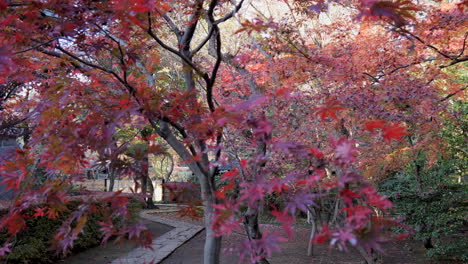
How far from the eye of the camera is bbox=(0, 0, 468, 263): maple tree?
1.95 metres

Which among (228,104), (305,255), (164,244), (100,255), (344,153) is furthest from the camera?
(164,244)

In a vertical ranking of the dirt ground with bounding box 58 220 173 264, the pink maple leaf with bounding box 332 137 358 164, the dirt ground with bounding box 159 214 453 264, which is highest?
the pink maple leaf with bounding box 332 137 358 164

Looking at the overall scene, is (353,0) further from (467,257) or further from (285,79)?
(467,257)

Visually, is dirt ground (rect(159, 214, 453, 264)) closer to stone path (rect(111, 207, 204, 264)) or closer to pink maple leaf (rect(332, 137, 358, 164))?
stone path (rect(111, 207, 204, 264))

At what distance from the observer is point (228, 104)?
3836mm

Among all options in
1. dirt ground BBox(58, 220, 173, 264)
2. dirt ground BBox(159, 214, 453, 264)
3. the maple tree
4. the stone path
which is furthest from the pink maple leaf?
dirt ground BBox(58, 220, 173, 264)

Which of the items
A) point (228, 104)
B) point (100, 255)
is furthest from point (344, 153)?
point (100, 255)

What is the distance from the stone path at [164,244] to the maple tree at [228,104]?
2.54 m

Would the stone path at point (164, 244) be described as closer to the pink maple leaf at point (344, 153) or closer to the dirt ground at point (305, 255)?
the dirt ground at point (305, 255)

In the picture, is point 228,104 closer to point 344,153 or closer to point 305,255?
point 344,153

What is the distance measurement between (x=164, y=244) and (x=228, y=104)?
5.58m

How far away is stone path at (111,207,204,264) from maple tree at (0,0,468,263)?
254 cm

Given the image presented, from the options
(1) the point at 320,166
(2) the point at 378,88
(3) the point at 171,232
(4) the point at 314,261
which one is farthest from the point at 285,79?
(3) the point at 171,232

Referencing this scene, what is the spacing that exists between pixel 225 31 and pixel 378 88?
664 centimetres
